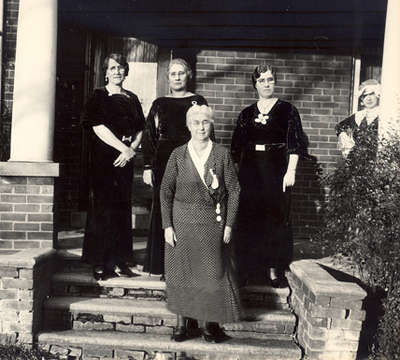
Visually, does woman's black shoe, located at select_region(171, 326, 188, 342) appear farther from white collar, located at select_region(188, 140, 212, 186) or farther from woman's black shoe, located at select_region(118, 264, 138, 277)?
white collar, located at select_region(188, 140, 212, 186)

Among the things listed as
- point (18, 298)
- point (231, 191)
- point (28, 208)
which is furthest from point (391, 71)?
point (18, 298)

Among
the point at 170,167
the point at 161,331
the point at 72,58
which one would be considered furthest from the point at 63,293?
the point at 72,58

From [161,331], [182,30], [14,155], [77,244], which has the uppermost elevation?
[182,30]

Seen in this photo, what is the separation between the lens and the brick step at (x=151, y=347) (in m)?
3.75

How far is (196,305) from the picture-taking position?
3.62 meters

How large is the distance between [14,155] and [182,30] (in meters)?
2.92

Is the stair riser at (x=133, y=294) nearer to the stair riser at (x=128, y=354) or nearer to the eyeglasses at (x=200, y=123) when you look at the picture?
the stair riser at (x=128, y=354)

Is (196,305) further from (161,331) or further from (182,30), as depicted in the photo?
(182,30)

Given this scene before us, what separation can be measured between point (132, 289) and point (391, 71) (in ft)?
9.62

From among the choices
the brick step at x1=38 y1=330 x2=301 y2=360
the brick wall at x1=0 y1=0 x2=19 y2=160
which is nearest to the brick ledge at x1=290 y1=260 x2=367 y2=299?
the brick step at x1=38 y1=330 x2=301 y2=360

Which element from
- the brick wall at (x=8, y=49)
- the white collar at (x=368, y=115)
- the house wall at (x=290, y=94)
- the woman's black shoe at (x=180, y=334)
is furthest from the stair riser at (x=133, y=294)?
the brick wall at (x=8, y=49)

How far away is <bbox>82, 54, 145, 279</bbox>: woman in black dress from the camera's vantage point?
412 cm

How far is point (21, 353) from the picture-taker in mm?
3707

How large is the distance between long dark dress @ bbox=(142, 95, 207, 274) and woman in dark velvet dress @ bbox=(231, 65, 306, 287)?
51 centimetres
